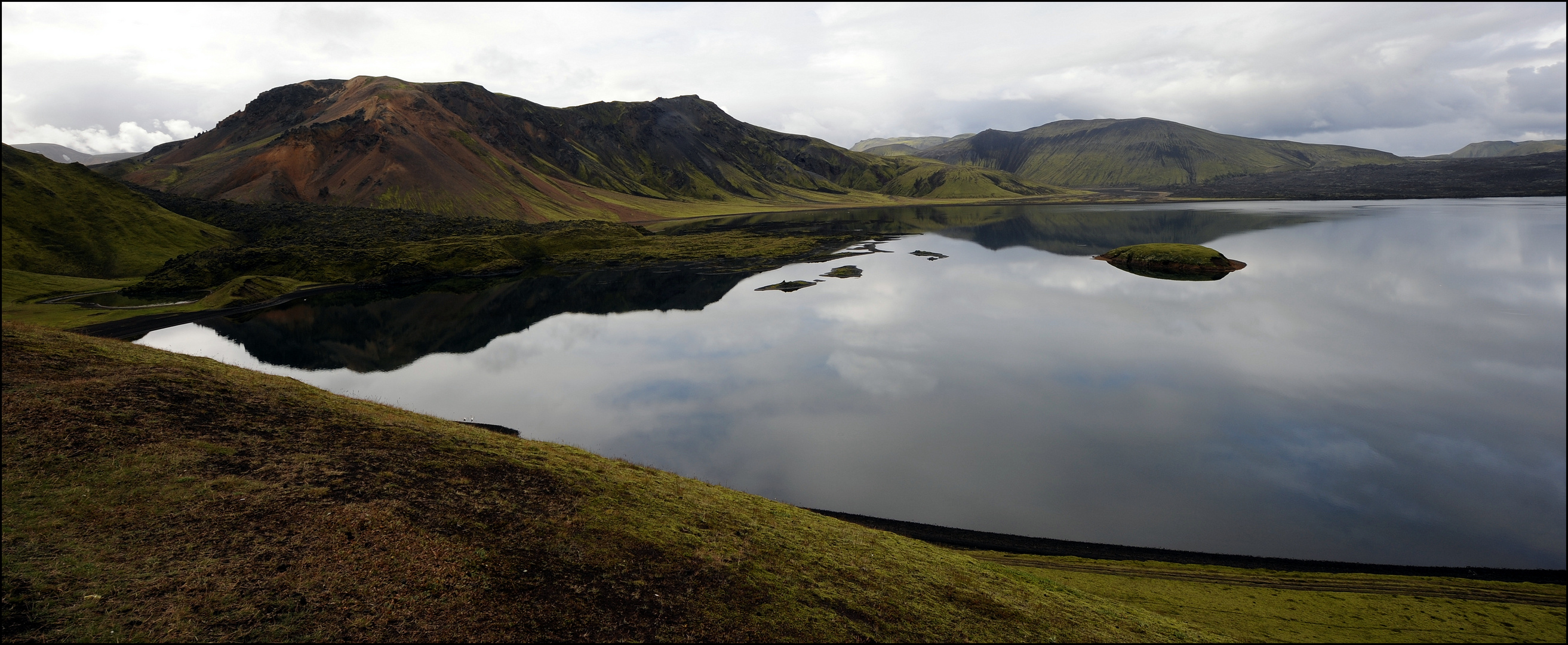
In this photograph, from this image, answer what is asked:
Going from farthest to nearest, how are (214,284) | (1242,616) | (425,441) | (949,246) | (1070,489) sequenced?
(949,246) → (214,284) → (1070,489) → (425,441) → (1242,616)

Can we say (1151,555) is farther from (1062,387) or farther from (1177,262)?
(1177,262)

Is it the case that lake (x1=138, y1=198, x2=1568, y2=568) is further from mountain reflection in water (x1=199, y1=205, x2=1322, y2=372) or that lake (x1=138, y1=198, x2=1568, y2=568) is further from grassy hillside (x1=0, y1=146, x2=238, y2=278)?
grassy hillside (x1=0, y1=146, x2=238, y2=278)

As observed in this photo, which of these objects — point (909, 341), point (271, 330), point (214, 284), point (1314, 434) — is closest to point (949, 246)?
point (909, 341)

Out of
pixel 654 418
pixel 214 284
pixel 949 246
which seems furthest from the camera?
pixel 949 246

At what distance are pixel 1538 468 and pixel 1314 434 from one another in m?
9.59

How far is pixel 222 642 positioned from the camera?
13.2 meters

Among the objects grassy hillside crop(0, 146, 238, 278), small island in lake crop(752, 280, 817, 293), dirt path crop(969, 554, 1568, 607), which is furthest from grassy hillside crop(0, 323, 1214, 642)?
small island in lake crop(752, 280, 817, 293)

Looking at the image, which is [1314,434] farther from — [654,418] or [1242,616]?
[654,418]

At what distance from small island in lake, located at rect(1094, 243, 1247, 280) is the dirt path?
92340 millimetres

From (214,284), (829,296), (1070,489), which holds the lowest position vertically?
(1070,489)

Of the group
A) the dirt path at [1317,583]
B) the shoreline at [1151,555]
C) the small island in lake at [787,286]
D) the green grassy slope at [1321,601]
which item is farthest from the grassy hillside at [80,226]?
the small island in lake at [787,286]

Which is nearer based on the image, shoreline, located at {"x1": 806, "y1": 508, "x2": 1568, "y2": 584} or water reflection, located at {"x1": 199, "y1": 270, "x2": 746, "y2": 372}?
shoreline, located at {"x1": 806, "y1": 508, "x2": 1568, "y2": 584}

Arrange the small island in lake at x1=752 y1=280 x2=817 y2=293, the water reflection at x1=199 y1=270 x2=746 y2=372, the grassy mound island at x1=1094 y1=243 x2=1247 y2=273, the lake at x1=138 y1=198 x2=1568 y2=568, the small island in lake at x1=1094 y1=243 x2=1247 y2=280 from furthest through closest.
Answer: the grassy mound island at x1=1094 y1=243 x2=1247 y2=273 < the small island in lake at x1=1094 y1=243 x2=1247 y2=280 < the small island in lake at x1=752 y1=280 x2=817 y2=293 < the water reflection at x1=199 y1=270 x2=746 y2=372 < the lake at x1=138 y1=198 x2=1568 y2=568

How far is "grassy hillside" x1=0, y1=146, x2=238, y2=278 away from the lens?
121 ft
